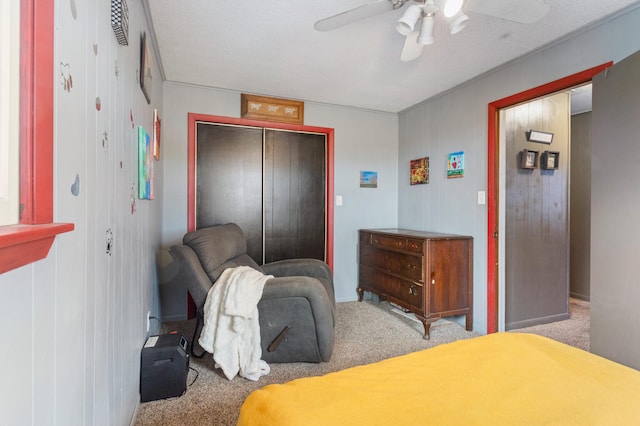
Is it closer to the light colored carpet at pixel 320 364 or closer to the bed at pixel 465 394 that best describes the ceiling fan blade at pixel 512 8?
the bed at pixel 465 394

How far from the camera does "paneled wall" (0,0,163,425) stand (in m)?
0.58

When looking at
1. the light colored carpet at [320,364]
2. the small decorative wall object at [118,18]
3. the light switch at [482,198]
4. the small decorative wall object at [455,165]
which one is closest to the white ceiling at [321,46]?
the small decorative wall object at [455,165]

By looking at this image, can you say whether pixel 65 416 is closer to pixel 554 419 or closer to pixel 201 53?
pixel 554 419

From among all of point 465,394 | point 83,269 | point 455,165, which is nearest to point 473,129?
point 455,165

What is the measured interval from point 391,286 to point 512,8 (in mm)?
2425

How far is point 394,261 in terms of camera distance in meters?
3.13

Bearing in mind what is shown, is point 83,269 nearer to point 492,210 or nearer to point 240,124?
point 240,124

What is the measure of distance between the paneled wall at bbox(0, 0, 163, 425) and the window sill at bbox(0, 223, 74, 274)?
0.17 feet

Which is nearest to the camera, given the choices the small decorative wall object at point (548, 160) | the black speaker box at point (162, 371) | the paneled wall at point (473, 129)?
the black speaker box at point (162, 371)

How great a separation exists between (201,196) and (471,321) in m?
2.93

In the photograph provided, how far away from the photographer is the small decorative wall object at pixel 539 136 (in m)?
2.95

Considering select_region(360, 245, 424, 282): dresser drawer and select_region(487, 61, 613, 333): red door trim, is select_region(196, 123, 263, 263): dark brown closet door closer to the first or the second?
select_region(360, 245, 424, 282): dresser drawer

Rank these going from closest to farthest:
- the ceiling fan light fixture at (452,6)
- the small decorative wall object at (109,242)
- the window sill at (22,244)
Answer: the window sill at (22,244) < the small decorative wall object at (109,242) < the ceiling fan light fixture at (452,6)

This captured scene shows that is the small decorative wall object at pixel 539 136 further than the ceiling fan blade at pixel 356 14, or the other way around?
the small decorative wall object at pixel 539 136
